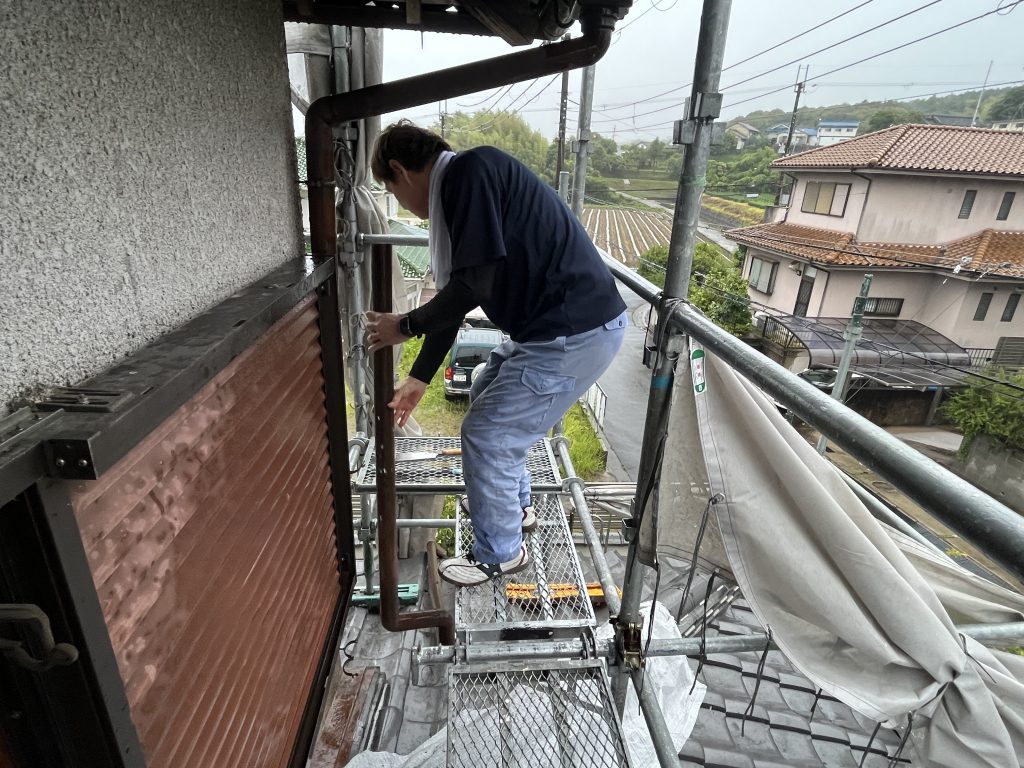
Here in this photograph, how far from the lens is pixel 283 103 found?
1.95 meters

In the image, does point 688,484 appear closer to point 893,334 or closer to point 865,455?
point 865,455

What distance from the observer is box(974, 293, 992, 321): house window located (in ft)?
41.2

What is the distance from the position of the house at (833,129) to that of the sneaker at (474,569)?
25.4 m

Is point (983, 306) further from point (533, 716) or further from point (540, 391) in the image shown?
point (533, 716)

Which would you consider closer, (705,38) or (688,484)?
(705,38)

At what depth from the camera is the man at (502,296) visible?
1887 mm

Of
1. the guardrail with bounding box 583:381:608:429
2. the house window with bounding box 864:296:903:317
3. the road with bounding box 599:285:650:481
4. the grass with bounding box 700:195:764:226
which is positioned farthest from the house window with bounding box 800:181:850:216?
the guardrail with bounding box 583:381:608:429

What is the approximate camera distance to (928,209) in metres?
12.5

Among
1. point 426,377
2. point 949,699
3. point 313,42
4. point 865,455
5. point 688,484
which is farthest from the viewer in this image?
point 313,42

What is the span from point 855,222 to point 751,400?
46.9ft

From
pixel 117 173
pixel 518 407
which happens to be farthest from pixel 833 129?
pixel 117 173

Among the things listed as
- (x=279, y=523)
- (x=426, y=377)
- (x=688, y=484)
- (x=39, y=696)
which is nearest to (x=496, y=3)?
(x=426, y=377)

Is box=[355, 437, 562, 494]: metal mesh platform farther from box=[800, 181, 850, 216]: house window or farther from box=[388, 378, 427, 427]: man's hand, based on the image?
box=[800, 181, 850, 216]: house window

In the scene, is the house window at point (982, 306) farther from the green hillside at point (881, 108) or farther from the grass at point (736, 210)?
the grass at point (736, 210)
